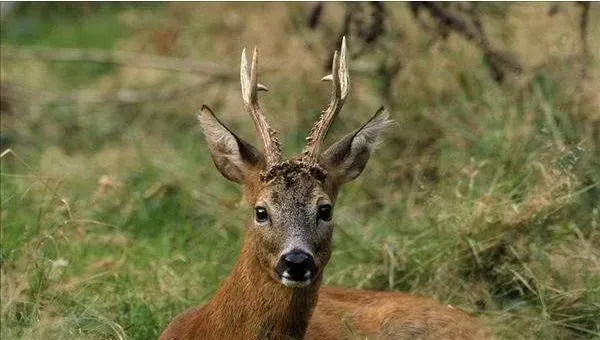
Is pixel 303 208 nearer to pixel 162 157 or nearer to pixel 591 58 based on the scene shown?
pixel 591 58

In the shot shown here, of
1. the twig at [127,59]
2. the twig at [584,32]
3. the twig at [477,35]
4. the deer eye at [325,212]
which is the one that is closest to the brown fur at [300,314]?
the deer eye at [325,212]

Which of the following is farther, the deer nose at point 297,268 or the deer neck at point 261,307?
the deer neck at point 261,307

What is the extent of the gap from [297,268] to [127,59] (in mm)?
5647

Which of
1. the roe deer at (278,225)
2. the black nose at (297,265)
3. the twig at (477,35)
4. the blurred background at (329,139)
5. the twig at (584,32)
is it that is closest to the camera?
the black nose at (297,265)

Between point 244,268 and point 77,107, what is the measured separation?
Result: 5.08 metres

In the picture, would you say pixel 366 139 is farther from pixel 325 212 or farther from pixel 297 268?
pixel 297 268

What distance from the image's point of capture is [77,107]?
1023 centimetres

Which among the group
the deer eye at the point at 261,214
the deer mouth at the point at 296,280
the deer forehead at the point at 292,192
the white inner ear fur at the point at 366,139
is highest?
the white inner ear fur at the point at 366,139


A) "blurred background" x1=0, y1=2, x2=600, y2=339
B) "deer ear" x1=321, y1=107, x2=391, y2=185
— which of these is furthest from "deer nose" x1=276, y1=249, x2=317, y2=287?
"blurred background" x1=0, y1=2, x2=600, y2=339

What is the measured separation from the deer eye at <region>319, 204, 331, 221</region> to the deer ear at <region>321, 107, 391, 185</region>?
0.23 meters

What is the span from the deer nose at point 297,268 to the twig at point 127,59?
16.2ft

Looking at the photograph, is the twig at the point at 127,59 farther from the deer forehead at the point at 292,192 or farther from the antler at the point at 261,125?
the deer forehead at the point at 292,192

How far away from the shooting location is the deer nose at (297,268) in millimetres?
5082

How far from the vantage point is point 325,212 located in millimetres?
5277
